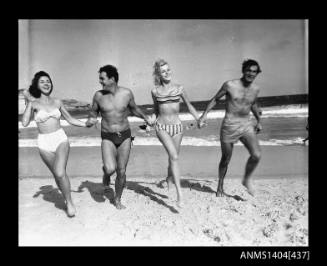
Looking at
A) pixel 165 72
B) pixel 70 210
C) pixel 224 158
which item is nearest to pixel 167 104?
pixel 165 72

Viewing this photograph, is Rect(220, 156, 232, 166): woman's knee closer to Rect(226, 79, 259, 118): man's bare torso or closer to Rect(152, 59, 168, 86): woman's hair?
Rect(226, 79, 259, 118): man's bare torso

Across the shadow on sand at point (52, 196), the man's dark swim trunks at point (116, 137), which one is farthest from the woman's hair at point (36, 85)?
the shadow on sand at point (52, 196)

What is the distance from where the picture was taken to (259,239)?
4207 millimetres

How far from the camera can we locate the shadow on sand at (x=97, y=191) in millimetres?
5526

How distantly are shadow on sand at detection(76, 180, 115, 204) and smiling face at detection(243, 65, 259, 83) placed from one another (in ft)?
9.96

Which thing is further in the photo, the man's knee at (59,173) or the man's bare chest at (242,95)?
the man's bare chest at (242,95)

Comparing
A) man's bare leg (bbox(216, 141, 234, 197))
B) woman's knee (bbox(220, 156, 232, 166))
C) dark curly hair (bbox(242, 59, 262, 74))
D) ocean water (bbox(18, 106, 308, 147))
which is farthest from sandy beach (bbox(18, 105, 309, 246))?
dark curly hair (bbox(242, 59, 262, 74))

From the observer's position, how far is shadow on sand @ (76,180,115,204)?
18.1ft

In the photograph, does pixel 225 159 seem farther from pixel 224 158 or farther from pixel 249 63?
pixel 249 63

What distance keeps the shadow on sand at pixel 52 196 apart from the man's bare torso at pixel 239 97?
3184 millimetres

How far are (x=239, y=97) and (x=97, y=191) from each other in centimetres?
318

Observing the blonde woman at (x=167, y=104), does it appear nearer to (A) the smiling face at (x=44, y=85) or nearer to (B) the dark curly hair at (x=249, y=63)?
(B) the dark curly hair at (x=249, y=63)

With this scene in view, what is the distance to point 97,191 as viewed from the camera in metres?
5.96

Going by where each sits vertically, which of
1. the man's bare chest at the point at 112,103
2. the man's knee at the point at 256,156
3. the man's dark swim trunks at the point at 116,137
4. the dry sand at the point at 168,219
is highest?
the man's bare chest at the point at 112,103
